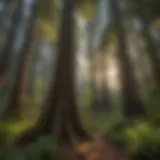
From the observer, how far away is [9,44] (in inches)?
156

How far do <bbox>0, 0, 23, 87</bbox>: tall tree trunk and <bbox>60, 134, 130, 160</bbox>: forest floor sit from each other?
3.23 ft

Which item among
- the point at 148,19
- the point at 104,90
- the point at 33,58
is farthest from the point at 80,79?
the point at 148,19

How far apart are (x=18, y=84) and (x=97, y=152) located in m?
→ 0.96

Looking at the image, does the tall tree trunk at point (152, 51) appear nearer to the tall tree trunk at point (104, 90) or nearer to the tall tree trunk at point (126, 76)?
the tall tree trunk at point (126, 76)

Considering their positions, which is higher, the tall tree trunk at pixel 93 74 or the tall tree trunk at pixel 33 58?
the tall tree trunk at pixel 33 58

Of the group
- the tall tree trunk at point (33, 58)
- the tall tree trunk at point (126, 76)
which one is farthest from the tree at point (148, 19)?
the tall tree trunk at point (33, 58)

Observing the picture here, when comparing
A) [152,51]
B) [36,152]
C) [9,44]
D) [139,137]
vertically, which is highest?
[9,44]

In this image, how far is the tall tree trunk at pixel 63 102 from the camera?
368 cm

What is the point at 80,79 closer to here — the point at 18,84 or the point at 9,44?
the point at 18,84

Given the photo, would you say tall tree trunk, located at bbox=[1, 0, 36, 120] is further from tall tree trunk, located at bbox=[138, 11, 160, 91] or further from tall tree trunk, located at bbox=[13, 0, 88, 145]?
tall tree trunk, located at bbox=[138, 11, 160, 91]

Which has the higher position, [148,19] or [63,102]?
[148,19]

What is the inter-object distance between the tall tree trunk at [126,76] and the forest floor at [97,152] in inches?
12.9

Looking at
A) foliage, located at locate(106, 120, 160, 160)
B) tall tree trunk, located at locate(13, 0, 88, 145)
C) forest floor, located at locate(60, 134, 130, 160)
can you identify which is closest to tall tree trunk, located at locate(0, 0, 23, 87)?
tall tree trunk, located at locate(13, 0, 88, 145)

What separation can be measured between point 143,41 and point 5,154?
1.63 metres
